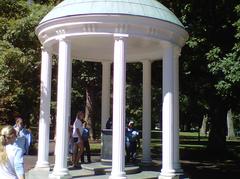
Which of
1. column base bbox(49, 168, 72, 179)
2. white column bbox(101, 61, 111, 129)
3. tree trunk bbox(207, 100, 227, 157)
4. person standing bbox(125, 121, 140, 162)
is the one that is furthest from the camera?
tree trunk bbox(207, 100, 227, 157)

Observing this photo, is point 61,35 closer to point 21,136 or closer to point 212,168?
point 21,136

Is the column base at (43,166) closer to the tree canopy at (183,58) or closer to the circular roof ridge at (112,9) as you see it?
the tree canopy at (183,58)

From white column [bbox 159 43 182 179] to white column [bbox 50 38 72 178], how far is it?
9.72 feet

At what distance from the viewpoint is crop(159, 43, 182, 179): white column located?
44.9ft

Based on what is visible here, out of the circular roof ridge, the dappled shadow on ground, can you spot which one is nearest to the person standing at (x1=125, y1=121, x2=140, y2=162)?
the dappled shadow on ground

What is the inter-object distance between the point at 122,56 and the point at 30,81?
1044 centimetres

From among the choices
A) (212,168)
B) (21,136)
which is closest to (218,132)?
(212,168)

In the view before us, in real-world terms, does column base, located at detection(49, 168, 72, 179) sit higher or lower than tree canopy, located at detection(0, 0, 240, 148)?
lower

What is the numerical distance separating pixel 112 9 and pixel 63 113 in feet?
10.9

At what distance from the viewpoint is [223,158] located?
25766 millimetres

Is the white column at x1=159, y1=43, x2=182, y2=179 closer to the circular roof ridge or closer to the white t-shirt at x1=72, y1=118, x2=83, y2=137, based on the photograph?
the circular roof ridge

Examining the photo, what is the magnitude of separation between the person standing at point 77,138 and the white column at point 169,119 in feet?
10.2

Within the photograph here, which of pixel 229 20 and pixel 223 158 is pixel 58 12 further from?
pixel 223 158

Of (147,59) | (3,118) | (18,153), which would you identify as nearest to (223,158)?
(147,59)
